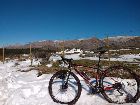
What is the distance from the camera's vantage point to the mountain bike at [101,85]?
8133 mm

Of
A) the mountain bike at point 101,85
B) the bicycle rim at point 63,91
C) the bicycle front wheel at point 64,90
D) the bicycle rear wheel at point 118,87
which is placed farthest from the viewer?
the bicycle rim at point 63,91

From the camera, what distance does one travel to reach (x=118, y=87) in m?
8.15

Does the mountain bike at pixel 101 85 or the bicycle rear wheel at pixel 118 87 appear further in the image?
the mountain bike at pixel 101 85

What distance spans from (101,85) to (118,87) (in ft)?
1.77

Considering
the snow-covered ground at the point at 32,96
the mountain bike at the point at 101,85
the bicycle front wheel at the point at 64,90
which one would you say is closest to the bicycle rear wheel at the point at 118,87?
the mountain bike at the point at 101,85

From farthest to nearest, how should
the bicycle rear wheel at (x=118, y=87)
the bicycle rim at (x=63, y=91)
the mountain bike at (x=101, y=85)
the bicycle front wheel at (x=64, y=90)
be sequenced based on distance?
the bicycle rim at (x=63, y=91) → the bicycle front wheel at (x=64, y=90) → the mountain bike at (x=101, y=85) → the bicycle rear wheel at (x=118, y=87)

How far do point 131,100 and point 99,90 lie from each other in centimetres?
103

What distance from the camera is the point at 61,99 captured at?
878 cm

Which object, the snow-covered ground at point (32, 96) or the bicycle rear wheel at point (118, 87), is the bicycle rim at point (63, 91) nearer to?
the snow-covered ground at point (32, 96)

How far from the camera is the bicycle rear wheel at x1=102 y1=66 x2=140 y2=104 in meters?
7.97

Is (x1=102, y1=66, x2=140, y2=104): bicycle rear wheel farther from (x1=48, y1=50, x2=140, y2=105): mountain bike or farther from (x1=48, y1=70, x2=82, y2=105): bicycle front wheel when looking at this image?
(x1=48, y1=70, x2=82, y2=105): bicycle front wheel

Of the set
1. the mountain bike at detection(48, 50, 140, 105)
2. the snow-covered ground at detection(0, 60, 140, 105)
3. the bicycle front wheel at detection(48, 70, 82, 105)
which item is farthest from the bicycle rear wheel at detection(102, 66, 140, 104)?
the bicycle front wheel at detection(48, 70, 82, 105)

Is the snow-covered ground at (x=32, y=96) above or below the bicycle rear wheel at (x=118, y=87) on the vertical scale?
below

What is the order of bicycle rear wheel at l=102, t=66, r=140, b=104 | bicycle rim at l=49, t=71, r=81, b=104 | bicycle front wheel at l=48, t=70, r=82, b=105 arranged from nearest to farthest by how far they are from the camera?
1. bicycle rear wheel at l=102, t=66, r=140, b=104
2. bicycle front wheel at l=48, t=70, r=82, b=105
3. bicycle rim at l=49, t=71, r=81, b=104
